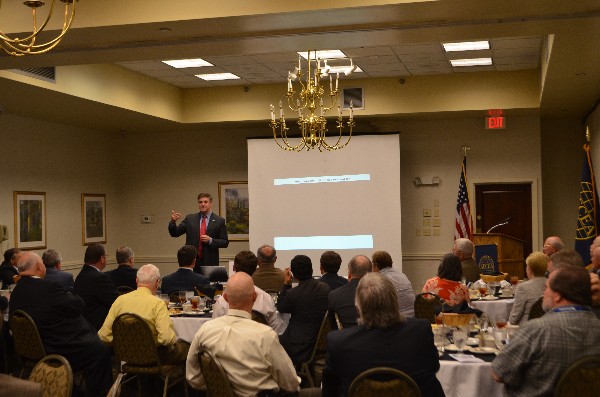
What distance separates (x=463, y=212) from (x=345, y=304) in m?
7.48

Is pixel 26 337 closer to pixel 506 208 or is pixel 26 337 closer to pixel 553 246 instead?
pixel 553 246

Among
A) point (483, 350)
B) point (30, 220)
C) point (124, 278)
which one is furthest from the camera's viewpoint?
point (30, 220)

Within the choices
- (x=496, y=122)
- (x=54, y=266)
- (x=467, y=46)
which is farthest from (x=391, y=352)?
(x=496, y=122)

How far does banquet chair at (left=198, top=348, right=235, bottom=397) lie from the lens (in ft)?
13.0

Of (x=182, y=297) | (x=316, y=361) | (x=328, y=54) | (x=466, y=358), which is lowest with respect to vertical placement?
(x=316, y=361)

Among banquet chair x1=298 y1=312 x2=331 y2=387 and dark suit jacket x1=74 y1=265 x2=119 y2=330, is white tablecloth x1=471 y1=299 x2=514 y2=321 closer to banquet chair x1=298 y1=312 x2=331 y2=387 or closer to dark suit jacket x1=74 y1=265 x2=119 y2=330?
banquet chair x1=298 y1=312 x2=331 y2=387

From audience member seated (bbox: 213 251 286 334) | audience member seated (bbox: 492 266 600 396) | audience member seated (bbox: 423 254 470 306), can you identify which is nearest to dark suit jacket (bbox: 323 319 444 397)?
audience member seated (bbox: 492 266 600 396)

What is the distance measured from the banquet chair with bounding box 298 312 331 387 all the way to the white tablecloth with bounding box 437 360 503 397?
1.70 meters

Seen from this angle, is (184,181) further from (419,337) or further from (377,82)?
(419,337)

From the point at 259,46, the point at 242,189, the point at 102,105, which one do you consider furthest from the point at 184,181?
the point at 259,46

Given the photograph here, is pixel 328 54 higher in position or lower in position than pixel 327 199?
higher

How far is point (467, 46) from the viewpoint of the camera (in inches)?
407

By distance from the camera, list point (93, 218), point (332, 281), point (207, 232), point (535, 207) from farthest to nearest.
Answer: point (93, 218)
point (535, 207)
point (207, 232)
point (332, 281)

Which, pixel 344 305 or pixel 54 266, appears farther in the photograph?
pixel 54 266
